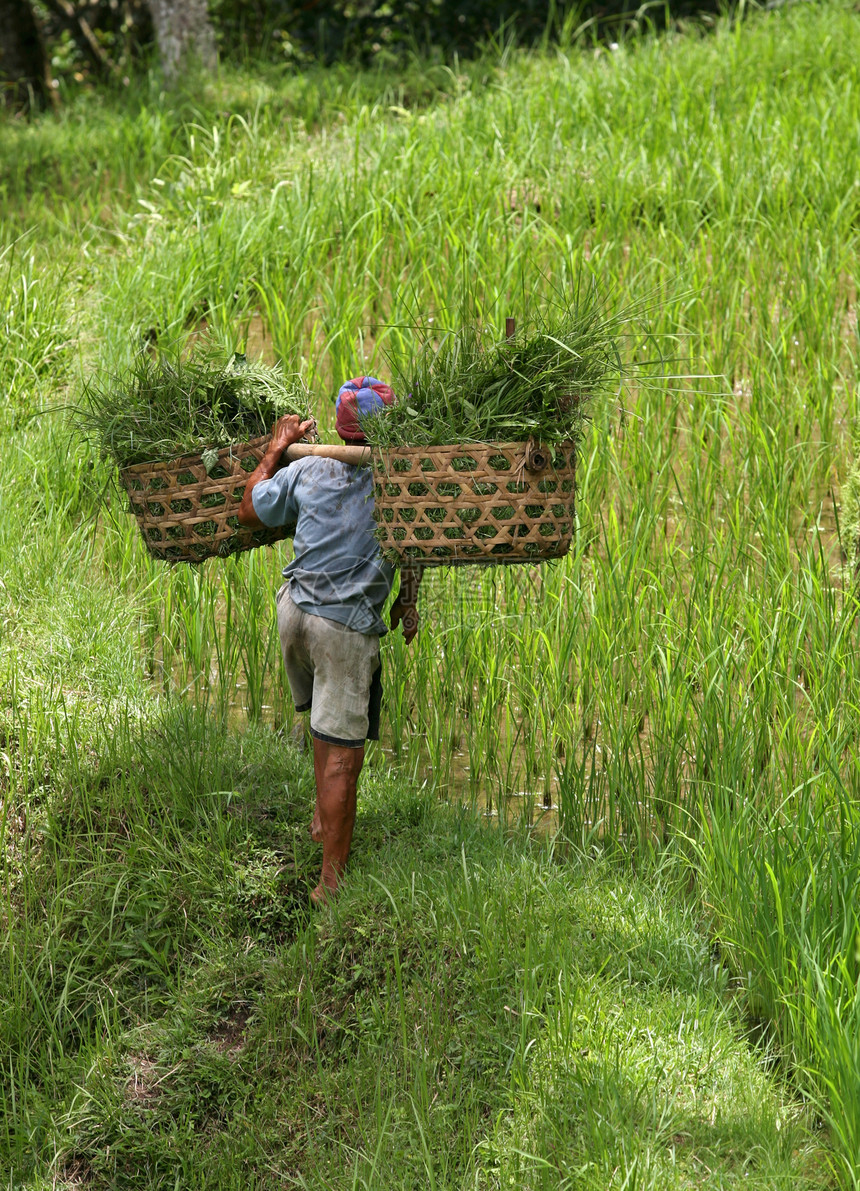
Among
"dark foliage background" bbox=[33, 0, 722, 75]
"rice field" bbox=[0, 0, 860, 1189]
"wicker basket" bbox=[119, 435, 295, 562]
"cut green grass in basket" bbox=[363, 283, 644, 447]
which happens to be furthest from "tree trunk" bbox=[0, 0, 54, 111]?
"cut green grass in basket" bbox=[363, 283, 644, 447]

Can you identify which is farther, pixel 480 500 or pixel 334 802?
pixel 334 802

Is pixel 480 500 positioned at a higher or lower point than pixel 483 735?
higher

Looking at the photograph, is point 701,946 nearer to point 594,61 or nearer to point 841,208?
A: point 841,208

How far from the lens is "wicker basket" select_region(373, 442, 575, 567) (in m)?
2.72

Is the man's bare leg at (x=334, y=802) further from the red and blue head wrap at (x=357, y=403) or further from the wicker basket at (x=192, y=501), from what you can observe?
the red and blue head wrap at (x=357, y=403)

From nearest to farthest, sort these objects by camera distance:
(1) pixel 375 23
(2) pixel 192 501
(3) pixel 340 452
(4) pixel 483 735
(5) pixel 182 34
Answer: (3) pixel 340 452 < (2) pixel 192 501 < (4) pixel 483 735 < (5) pixel 182 34 < (1) pixel 375 23

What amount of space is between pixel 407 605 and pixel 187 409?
0.79 m

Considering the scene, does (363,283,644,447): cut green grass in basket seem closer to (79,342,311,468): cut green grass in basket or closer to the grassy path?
(79,342,311,468): cut green grass in basket

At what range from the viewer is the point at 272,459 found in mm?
3166

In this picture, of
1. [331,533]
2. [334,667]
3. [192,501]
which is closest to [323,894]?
[334,667]

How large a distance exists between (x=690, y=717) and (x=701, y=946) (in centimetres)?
104

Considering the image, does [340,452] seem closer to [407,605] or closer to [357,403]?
[357,403]

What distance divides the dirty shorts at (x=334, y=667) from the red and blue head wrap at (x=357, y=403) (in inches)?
19.3

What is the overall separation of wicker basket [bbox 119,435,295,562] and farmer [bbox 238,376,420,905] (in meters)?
0.06
